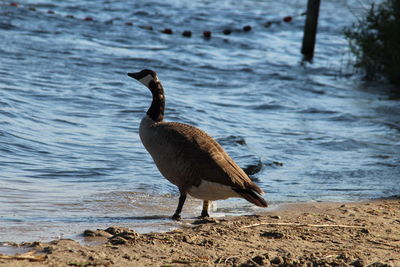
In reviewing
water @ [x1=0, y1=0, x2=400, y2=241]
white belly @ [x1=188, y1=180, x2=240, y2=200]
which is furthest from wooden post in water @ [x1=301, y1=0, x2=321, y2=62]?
white belly @ [x1=188, y1=180, x2=240, y2=200]

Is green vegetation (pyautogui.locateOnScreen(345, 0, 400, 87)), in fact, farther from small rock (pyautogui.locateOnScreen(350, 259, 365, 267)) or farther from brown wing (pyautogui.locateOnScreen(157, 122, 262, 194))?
small rock (pyautogui.locateOnScreen(350, 259, 365, 267))

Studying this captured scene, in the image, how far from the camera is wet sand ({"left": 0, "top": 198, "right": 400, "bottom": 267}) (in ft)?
15.8

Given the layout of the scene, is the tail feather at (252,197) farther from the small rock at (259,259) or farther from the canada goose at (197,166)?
the small rock at (259,259)

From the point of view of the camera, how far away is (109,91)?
13.8 meters

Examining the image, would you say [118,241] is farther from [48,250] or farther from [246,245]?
[246,245]

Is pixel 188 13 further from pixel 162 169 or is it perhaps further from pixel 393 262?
pixel 393 262

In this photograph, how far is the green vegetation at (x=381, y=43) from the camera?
53.7 ft

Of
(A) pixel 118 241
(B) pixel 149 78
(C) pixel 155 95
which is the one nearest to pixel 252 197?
(A) pixel 118 241

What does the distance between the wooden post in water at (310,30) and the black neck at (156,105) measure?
1205 cm

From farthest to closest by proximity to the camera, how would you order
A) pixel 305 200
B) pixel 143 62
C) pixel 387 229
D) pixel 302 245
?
pixel 143 62 → pixel 305 200 → pixel 387 229 → pixel 302 245

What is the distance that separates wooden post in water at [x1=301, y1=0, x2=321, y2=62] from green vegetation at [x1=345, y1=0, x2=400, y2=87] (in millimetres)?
1799

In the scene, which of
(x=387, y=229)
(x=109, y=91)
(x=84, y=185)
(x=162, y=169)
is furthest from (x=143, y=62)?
(x=387, y=229)

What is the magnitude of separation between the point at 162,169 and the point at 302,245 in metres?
1.82

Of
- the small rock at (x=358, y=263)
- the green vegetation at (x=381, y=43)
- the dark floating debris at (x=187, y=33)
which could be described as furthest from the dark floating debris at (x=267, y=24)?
the small rock at (x=358, y=263)
